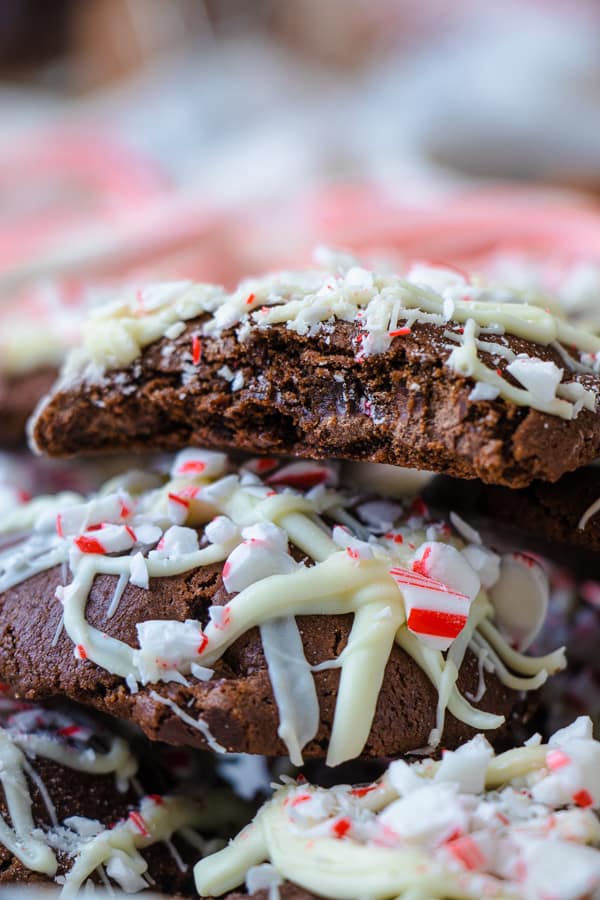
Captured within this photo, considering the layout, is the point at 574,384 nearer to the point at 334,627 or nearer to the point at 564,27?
the point at 334,627

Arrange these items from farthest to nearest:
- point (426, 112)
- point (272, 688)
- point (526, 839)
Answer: point (426, 112) < point (272, 688) < point (526, 839)

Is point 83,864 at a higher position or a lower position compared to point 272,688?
lower

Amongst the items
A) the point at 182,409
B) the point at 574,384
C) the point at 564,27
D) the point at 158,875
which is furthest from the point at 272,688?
the point at 564,27

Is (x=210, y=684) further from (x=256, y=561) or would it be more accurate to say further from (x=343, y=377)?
(x=343, y=377)

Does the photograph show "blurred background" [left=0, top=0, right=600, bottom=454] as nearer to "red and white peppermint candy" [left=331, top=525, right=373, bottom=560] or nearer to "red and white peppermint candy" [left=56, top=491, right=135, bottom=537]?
"red and white peppermint candy" [left=56, top=491, right=135, bottom=537]

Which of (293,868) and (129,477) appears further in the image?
(129,477)

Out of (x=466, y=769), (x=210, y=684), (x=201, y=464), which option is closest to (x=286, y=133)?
(x=201, y=464)

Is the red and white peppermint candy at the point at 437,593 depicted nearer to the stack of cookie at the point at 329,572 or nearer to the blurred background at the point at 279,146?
the stack of cookie at the point at 329,572
